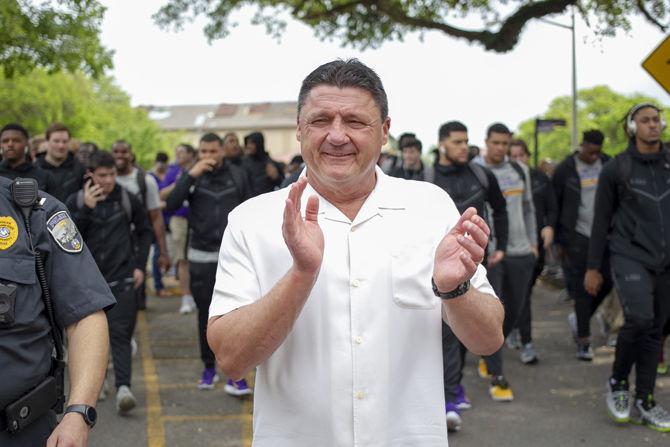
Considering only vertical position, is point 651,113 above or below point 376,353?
above

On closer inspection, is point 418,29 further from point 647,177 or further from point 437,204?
point 437,204

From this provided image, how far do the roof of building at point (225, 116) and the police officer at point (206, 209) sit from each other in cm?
9604

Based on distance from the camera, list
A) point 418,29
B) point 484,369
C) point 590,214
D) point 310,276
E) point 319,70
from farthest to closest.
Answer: point 418,29
point 590,214
point 484,369
point 319,70
point 310,276

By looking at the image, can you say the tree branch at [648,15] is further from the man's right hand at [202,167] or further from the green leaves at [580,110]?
the green leaves at [580,110]

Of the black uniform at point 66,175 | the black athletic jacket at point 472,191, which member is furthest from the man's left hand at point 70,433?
the black uniform at point 66,175

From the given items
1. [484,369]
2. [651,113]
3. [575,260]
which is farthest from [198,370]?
[651,113]

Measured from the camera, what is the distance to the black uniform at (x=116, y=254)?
6.25 m

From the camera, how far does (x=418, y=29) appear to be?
13.4 meters

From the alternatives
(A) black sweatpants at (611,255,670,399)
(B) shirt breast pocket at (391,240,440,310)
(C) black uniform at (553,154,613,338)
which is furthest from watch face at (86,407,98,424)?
(C) black uniform at (553,154,613,338)

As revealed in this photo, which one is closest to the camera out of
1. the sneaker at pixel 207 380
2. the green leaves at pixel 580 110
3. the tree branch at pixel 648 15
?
the sneaker at pixel 207 380

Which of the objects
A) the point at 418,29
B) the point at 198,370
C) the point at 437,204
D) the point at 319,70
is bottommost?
the point at 198,370

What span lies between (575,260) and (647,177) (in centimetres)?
262

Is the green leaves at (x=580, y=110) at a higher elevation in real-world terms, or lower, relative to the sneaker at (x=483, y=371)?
higher

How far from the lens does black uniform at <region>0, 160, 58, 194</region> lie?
696 cm
